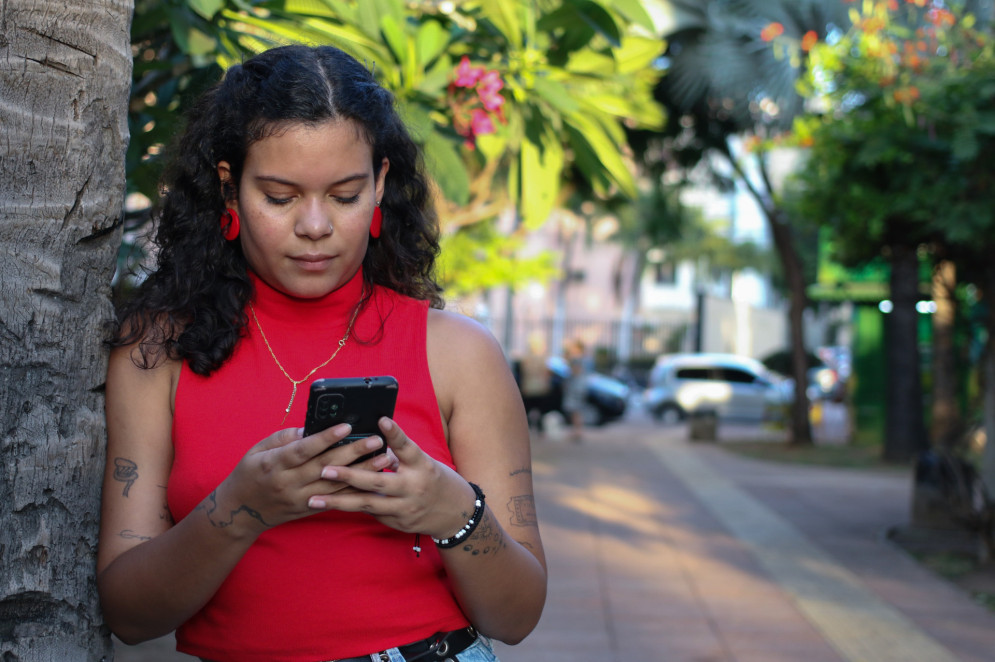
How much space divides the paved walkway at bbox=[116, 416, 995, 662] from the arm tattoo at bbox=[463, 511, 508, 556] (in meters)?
3.53

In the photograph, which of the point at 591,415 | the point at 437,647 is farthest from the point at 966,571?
the point at 591,415

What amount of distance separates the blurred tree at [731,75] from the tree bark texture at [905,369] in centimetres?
209

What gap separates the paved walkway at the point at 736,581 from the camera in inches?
201

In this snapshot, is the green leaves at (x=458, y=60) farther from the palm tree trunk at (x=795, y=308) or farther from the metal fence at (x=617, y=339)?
the metal fence at (x=617, y=339)

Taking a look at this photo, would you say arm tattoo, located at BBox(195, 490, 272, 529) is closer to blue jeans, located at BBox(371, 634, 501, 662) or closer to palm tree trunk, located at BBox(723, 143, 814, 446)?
blue jeans, located at BBox(371, 634, 501, 662)

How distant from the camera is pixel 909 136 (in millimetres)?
6301

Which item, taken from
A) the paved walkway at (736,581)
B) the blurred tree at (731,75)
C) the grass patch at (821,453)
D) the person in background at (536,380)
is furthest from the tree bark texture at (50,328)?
the person in background at (536,380)

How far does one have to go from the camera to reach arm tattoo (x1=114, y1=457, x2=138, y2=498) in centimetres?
157

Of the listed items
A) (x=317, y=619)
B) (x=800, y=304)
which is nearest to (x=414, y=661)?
(x=317, y=619)

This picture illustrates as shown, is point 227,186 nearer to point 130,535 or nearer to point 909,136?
point 130,535

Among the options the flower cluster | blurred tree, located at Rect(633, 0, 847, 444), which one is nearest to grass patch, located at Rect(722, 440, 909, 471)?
blurred tree, located at Rect(633, 0, 847, 444)

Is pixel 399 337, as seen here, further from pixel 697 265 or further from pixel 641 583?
pixel 697 265

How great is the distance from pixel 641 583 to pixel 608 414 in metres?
15.7

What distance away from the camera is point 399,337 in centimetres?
171
